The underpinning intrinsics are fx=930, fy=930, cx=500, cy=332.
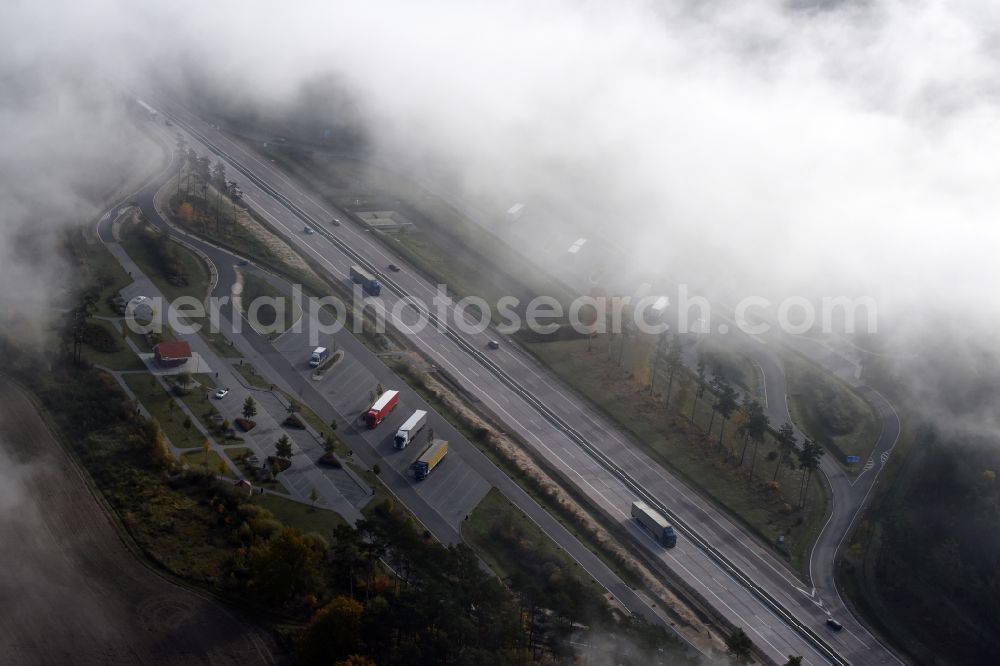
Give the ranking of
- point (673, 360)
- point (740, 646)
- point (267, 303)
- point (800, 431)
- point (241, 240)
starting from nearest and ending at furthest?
point (740, 646) < point (800, 431) < point (673, 360) < point (267, 303) < point (241, 240)

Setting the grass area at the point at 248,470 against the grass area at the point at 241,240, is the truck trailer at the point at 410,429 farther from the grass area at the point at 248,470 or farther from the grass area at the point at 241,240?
the grass area at the point at 241,240

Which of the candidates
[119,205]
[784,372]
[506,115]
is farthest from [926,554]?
[506,115]

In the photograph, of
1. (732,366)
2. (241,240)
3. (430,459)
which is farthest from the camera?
(241,240)

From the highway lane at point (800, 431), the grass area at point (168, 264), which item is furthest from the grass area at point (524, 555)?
the grass area at point (168, 264)

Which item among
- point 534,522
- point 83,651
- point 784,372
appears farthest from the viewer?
point 784,372

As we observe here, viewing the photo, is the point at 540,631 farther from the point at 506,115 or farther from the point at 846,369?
the point at 506,115

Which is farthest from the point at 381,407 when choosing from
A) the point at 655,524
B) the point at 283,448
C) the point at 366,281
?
the point at 366,281

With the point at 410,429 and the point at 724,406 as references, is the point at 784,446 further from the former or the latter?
the point at 410,429
